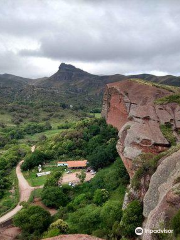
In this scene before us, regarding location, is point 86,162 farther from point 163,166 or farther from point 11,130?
point 11,130

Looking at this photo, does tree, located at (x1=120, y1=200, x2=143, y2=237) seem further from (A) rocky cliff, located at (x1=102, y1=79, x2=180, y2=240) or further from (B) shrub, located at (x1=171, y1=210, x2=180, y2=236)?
(B) shrub, located at (x1=171, y1=210, x2=180, y2=236)

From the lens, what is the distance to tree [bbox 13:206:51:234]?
32.3 meters

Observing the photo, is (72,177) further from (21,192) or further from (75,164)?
(21,192)

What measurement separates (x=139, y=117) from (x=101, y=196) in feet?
35.0

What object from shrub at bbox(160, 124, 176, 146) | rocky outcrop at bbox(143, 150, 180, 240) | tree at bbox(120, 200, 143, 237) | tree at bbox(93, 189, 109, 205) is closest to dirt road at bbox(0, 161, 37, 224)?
tree at bbox(93, 189, 109, 205)

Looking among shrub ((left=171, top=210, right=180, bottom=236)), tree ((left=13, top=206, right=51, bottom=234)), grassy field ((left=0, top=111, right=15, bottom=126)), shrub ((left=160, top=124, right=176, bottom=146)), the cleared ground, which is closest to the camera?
shrub ((left=171, top=210, right=180, bottom=236))

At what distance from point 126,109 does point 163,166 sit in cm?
2149

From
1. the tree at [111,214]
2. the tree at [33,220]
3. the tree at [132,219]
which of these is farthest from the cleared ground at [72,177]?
the tree at [132,219]

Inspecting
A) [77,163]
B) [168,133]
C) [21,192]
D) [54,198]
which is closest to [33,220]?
[54,198]

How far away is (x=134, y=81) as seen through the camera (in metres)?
46.8

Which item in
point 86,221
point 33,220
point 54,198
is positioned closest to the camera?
point 86,221

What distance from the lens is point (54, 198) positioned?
38469 mm

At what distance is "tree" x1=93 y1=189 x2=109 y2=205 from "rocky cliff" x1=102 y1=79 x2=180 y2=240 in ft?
19.5

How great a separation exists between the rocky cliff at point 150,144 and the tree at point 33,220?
11.4 m
